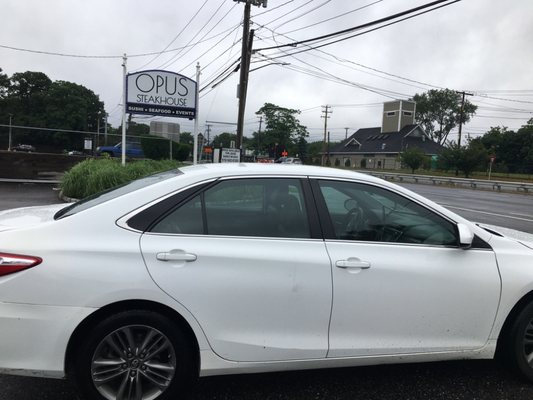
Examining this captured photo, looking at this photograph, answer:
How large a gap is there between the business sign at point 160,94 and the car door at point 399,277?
41.2 feet

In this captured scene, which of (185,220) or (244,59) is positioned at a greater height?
(244,59)

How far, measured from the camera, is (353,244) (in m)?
2.89

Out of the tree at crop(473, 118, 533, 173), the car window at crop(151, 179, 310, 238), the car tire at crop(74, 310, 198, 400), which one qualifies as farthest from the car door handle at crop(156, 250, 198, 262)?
the tree at crop(473, 118, 533, 173)

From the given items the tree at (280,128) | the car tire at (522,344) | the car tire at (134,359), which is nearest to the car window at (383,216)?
the car tire at (522,344)

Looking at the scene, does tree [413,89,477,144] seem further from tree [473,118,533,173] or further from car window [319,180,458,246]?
car window [319,180,458,246]

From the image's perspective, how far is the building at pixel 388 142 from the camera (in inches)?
2822

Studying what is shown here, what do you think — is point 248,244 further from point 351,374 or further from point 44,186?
point 44,186

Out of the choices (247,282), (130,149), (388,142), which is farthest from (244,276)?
(388,142)

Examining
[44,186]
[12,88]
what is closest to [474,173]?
[44,186]

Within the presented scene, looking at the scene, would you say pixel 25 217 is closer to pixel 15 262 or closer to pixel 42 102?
pixel 15 262

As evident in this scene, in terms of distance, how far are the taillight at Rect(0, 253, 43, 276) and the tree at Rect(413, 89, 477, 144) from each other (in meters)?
95.9

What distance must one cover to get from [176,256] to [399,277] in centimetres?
145

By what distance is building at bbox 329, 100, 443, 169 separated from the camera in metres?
71.7

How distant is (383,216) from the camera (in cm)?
310
